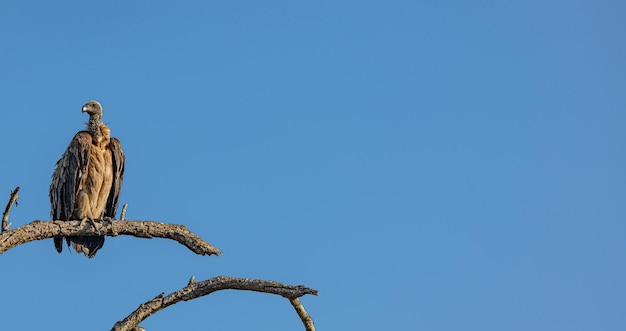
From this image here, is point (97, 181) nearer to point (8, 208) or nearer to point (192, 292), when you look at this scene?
point (8, 208)

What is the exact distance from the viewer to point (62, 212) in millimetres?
10648

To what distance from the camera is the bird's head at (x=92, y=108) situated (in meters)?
11.3

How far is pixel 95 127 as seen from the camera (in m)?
11.1

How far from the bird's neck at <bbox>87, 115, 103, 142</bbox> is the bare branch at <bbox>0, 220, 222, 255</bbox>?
6.68 feet

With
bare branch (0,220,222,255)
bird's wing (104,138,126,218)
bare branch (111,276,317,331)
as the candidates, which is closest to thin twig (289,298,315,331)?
bare branch (111,276,317,331)

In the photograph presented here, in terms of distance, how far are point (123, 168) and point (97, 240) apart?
55.0 inches

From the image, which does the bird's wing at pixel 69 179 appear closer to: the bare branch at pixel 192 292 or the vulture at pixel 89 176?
the vulture at pixel 89 176

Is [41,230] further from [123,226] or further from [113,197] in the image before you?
[113,197]

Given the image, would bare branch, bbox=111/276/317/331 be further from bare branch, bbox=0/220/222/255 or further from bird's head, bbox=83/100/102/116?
bird's head, bbox=83/100/102/116

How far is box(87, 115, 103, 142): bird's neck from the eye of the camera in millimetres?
11039

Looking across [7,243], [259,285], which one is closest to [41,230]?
[7,243]

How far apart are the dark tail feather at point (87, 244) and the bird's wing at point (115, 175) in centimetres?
117

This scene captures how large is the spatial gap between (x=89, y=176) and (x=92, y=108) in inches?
36.1

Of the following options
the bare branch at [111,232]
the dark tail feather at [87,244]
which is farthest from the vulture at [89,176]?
the bare branch at [111,232]
